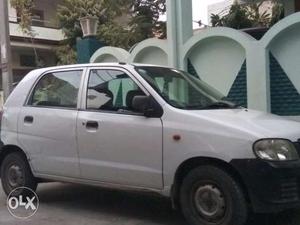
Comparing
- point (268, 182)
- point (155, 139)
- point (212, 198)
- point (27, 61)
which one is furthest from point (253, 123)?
point (27, 61)

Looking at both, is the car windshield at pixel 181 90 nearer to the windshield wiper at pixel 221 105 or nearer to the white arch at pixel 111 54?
the windshield wiper at pixel 221 105

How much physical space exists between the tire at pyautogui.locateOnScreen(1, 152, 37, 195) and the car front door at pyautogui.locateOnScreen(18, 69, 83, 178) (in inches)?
8.2

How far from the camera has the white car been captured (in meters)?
5.47

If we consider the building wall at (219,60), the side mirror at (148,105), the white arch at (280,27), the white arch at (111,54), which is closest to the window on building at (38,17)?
the white arch at (111,54)

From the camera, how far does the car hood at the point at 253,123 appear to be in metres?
5.54

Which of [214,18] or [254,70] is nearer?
[254,70]

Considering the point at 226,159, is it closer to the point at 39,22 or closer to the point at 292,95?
the point at 292,95

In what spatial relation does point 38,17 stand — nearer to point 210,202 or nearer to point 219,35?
point 219,35

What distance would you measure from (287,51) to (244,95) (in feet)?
3.88

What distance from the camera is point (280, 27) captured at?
9586 millimetres

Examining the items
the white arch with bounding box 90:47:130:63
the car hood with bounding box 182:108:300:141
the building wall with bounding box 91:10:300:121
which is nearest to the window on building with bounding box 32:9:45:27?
the white arch with bounding box 90:47:130:63

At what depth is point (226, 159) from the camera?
5.53 metres

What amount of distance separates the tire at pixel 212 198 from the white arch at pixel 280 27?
4578 millimetres

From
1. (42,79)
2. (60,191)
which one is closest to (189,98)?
(42,79)
